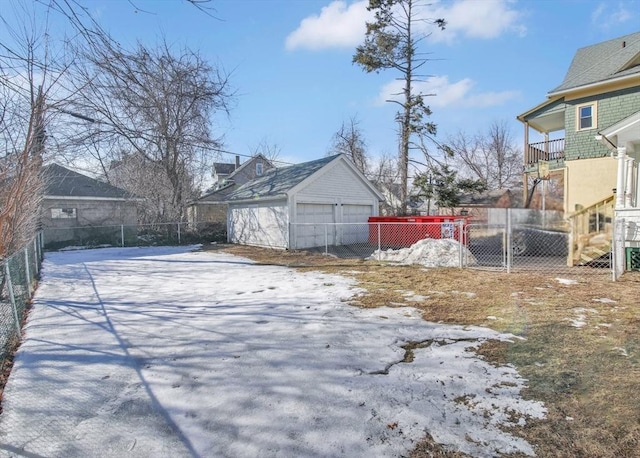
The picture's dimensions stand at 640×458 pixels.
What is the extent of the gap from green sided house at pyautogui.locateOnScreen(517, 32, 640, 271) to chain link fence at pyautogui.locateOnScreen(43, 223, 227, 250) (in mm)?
16459

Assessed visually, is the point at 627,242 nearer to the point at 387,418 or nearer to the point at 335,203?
the point at 387,418

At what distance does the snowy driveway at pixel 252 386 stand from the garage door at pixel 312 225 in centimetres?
947

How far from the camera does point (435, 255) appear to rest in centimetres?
1048

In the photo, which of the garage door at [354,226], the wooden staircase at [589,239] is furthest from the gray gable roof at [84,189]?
the wooden staircase at [589,239]

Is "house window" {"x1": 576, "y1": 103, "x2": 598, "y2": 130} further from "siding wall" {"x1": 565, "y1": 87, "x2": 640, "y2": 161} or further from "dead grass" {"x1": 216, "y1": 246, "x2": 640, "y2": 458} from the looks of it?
"dead grass" {"x1": 216, "y1": 246, "x2": 640, "y2": 458}

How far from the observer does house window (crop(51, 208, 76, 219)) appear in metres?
19.7

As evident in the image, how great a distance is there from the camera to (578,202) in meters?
14.6

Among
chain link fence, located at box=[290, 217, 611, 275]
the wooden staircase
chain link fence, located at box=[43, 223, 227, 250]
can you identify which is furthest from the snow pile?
chain link fence, located at box=[43, 223, 227, 250]

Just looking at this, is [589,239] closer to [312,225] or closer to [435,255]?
[435,255]

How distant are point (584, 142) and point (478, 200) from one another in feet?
57.1

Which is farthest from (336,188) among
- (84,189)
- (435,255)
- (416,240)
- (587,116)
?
(84,189)

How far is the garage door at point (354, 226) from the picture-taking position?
16953 mm

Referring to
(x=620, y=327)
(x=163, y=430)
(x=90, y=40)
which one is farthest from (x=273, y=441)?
(x=620, y=327)

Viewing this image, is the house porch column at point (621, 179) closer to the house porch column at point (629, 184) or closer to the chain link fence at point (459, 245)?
the house porch column at point (629, 184)
